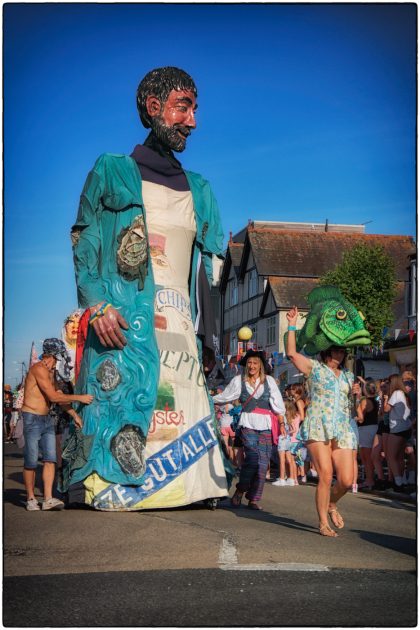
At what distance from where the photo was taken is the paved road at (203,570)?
183 inches

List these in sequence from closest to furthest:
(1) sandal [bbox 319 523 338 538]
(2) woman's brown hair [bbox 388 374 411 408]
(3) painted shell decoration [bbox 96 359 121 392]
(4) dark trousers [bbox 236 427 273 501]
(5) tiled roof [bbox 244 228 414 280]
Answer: (1) sandal [bbox 319 523 338 538] < (3) painted shell decoration [bbox 96 359 121 392] < (4) dark trousers [bbox 236 427 273 501] < (2) woman's brown hair [bbox 388 374 411 408] < (5) tiled roof [bbox 244 228 414 280]

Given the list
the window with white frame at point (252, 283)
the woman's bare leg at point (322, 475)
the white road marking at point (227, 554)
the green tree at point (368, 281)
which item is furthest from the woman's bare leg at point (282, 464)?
the window with white frame at point (252, 283)

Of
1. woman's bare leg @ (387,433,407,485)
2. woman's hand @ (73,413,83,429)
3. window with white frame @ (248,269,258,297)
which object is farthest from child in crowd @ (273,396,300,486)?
window with white frame @ (248,269,258,297)

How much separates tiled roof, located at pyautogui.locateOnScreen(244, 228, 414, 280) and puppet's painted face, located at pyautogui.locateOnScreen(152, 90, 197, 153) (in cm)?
4333

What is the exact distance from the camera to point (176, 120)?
30.7ft

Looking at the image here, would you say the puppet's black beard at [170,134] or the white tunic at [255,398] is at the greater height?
the puppet's black beard at [170,134]

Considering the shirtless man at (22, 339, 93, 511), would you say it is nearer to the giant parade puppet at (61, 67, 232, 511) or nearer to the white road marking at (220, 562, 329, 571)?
the giant parade puppet at (61, 67, 232, 511)

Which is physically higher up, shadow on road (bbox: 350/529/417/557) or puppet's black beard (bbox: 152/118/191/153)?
puppet's black beard (bbox: 152/118/191/153)

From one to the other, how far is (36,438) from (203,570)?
181 inches

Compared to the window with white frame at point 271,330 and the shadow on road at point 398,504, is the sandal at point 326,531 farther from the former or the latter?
the window with white frame at point 271,330

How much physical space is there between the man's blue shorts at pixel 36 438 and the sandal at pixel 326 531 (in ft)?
10.3

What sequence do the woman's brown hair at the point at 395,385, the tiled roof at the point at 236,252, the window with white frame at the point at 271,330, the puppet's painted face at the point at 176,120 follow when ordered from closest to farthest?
1. the puppet's painted face at the point at 176,120
2. the woman's brown hair at the point at 395,385
3. the window with white frame at the point at 271,330
4. the tiled roof at the point at 236,252

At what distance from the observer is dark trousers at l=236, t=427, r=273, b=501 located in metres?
10.6

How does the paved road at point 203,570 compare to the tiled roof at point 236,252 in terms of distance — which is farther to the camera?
the tiled roof at point 236,252
